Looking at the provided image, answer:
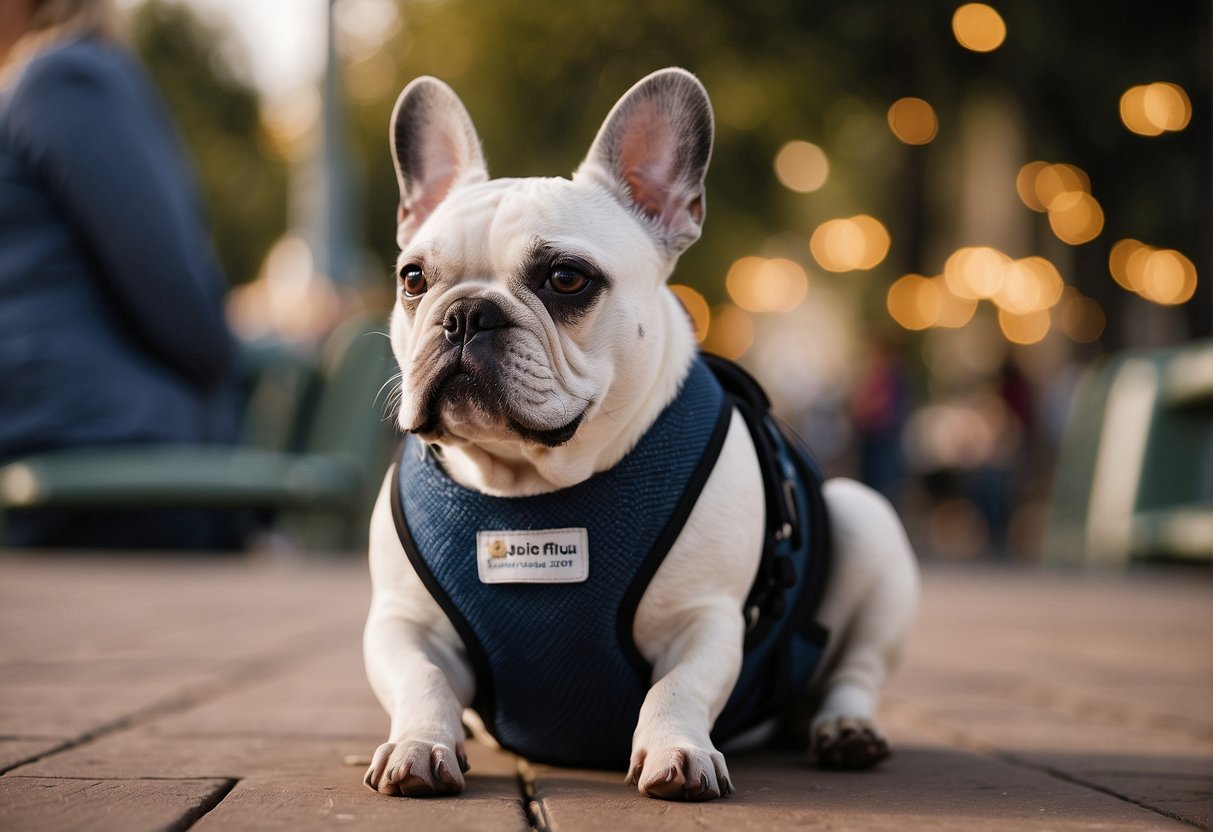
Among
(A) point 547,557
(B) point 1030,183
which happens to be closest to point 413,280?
(A) point 547,557

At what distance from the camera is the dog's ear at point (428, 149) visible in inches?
119

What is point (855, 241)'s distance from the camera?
23516mm

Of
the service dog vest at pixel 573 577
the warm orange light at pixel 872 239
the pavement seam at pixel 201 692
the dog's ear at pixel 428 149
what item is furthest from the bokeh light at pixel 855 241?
the service dog vest at pixel 573 577

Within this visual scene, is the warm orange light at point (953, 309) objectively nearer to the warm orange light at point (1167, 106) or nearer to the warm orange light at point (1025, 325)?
the warm orange light at point (1025, 325)

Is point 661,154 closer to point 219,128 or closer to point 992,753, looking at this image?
point 992,753

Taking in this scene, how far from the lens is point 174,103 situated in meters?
34.1

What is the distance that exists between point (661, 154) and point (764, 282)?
25.5 metres

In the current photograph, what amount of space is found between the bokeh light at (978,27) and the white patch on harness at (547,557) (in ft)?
54.3

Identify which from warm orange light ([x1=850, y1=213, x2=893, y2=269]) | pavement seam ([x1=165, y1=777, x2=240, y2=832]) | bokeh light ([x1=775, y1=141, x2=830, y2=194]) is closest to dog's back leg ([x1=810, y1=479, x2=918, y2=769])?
pavement seam ([x1=165, y1=777, x2=240, y2=832])

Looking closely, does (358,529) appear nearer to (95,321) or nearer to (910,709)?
(95,321)

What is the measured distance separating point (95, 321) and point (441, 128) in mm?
4151

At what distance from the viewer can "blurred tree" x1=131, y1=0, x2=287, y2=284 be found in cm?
3127

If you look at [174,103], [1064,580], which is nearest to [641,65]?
[1064,580]

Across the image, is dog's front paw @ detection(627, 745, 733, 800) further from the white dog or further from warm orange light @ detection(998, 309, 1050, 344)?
warm orange light @ detection(998, 309, 1050, 344)
